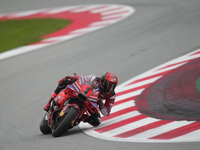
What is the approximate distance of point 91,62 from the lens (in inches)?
448

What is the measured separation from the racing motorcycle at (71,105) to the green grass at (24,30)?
872cm

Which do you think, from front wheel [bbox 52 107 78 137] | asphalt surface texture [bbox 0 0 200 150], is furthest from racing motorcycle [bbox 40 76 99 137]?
asphalt surface texture [bbox 0 0 200 150]

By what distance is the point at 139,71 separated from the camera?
10.3m

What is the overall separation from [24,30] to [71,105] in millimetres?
12093

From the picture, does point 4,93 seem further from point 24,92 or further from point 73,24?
point 73,24

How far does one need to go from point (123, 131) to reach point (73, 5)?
17.0 metres

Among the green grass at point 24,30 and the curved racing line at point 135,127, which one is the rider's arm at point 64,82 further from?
the green grass at point 24,30

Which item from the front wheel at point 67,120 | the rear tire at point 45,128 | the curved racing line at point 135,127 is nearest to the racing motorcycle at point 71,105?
the front wheel at point 67,120

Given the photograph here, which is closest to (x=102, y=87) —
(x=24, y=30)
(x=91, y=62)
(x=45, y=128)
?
(x=45, y=128)

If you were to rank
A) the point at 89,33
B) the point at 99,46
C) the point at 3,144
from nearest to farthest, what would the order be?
the point at 3,144 → the point at 99,46 → the point at 89,33

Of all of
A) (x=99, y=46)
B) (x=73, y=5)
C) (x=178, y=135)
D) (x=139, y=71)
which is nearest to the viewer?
(x=178, y=135)

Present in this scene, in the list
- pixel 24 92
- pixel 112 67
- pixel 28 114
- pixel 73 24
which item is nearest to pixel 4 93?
pixel 24 92

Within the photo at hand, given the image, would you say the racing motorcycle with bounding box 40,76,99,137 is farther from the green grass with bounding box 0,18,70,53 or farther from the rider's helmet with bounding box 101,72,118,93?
the green grass with bounding box 0,18,70,53

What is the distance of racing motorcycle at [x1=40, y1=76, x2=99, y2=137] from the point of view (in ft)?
18.9
